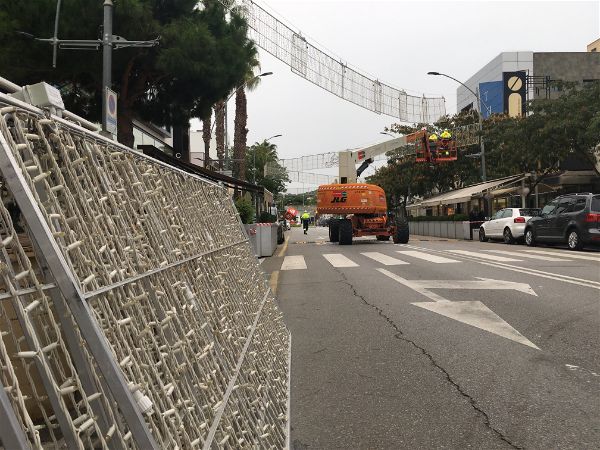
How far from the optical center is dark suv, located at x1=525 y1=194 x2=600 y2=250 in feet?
52.0

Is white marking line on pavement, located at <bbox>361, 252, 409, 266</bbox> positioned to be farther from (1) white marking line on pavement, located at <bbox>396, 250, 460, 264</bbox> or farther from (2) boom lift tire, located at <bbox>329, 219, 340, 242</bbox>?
(2) boom lift tire, located at <bbox>329, 219, 340, 242</bbox>

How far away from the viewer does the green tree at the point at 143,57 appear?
1344 centimetres

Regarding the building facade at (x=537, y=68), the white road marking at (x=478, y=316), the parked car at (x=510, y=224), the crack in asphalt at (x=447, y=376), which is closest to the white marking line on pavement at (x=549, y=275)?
the white road marking at (x=478, y=316)

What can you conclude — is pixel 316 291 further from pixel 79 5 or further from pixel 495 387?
pixel 79 5

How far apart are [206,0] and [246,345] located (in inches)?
619

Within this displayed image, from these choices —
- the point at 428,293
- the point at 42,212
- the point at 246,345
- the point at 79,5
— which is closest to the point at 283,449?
the point at 246,345

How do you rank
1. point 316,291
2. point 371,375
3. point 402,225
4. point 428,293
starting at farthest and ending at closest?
point 402,225 < point 316,291 < point 428,293 < point 371,375

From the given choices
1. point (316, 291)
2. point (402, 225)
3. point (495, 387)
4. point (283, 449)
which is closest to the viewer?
point (283, 449)

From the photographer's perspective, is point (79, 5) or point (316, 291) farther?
point (79, 5)

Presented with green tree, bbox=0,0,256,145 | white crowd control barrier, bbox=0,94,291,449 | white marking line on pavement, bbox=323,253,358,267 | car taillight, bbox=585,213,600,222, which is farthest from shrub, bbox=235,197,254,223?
white crowd control barrier, bbox=0,94,291,449

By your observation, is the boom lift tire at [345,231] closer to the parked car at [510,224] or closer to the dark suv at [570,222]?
the parked car at [510,224]

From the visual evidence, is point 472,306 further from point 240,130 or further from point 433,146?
point 240,130

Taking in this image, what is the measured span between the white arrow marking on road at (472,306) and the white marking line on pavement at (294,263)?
3.25 metres

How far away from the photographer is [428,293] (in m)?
8.80
